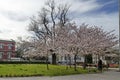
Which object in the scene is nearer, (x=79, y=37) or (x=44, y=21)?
(x=79, y=37)

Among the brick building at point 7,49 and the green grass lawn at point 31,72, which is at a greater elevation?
the brick building at point 7,49

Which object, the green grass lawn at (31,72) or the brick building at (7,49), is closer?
the green grass lawn at (31,72)

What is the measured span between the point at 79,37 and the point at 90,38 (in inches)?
67.8

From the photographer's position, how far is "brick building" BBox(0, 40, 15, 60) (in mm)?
97438

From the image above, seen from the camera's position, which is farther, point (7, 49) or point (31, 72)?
point (7, 49)

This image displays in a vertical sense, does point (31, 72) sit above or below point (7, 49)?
below

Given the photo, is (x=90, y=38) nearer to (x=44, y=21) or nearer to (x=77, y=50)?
(x=77, y=50)

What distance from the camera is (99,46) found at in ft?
124

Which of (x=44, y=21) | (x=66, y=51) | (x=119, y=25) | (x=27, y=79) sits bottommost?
(x=27, y=79)

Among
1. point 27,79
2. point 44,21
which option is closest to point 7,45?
point 44,21

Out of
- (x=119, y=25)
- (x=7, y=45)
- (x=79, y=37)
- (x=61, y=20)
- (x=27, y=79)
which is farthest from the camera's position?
(x=7, y=45)

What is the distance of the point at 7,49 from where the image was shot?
99000 mm

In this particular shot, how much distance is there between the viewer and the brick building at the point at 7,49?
97438mm

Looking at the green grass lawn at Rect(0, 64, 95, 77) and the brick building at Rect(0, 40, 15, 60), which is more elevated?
the brick building at Rect(0, 40, 15, 60)
